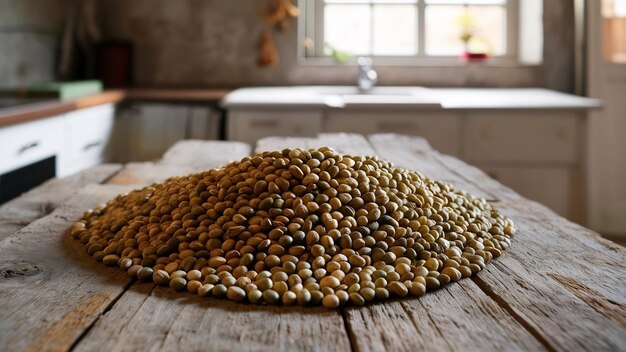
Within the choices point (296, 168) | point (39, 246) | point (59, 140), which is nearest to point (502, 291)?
point (296, 168)

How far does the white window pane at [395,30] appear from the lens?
494cm

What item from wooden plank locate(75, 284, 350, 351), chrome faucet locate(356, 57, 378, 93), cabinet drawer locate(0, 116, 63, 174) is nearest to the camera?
wooden plank locate(75, 284, 350, 351)

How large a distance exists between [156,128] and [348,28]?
4.86 feet

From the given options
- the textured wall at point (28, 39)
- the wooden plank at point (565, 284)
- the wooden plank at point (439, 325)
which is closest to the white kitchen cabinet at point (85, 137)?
the textured wall at point (28, 39)

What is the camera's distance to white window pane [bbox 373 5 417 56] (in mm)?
4941

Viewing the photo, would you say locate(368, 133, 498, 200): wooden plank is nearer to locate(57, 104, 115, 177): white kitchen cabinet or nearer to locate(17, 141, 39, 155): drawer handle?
locate(17, 141, 39, 155): drawer handle

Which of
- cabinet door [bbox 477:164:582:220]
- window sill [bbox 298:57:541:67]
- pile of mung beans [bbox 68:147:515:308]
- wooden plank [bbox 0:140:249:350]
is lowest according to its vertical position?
cabinet door [bbox 477:164:582:220]

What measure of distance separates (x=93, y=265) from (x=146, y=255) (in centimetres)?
9

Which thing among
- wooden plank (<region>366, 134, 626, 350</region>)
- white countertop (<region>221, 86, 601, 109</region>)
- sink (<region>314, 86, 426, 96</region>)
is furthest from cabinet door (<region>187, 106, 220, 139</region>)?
wooden plank (<region>366, 134, 626, 350</region>)

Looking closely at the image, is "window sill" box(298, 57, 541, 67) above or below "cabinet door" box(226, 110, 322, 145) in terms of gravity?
above

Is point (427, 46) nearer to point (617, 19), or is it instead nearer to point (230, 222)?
point (617, 19)

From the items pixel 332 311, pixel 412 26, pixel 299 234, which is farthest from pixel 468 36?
pixel 332 311

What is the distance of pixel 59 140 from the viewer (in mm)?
3367

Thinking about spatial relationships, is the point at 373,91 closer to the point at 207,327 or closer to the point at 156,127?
the point at 156,127
